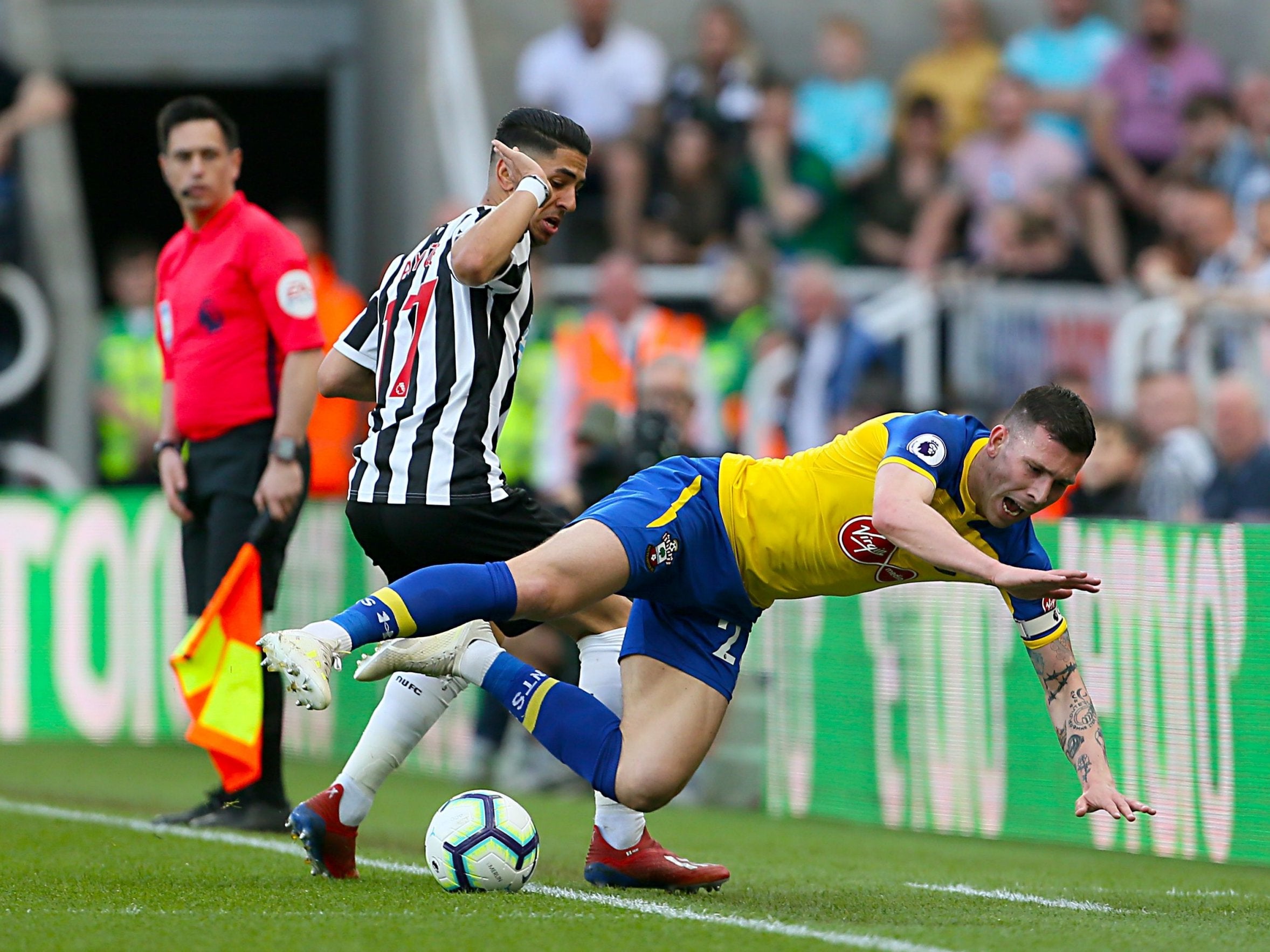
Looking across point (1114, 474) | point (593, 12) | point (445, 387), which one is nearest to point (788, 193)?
point (593, 12)

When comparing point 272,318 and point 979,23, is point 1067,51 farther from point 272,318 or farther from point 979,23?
point 272,318

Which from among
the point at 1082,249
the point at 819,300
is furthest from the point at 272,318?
the point at 1082,249

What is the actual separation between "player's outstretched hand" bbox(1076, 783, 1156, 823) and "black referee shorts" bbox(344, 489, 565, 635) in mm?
1558

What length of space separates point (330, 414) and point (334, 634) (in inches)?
324

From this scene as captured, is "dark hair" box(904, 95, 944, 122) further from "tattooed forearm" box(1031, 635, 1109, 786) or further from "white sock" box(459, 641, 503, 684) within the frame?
"white sock" box(459, 641, 503, 684)

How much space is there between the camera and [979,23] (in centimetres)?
1398

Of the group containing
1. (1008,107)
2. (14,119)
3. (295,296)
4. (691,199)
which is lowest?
(295,296)

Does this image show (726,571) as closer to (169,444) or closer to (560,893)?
(560,893)

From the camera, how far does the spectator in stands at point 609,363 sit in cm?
1147

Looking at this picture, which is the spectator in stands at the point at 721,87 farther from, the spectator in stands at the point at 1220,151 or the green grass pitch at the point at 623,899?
the green grass pitch at the point at 623,899

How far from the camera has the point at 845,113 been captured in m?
13.8

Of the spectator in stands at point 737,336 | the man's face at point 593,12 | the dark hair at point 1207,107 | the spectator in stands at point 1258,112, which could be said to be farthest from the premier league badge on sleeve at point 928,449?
the man's face at point 593,12

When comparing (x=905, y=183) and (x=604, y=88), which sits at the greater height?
(x=604, y=88)

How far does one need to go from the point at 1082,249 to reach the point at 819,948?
8337 millimetres
